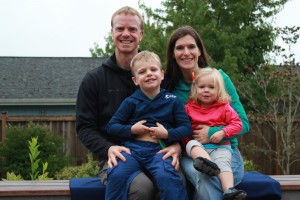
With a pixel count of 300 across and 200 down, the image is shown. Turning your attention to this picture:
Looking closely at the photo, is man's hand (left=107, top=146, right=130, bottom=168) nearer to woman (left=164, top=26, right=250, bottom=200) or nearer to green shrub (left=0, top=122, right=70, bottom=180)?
woman (left=164, top=26, right=250, bottom=200)

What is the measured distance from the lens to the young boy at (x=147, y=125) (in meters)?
3.24

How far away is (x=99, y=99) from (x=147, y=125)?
509mm

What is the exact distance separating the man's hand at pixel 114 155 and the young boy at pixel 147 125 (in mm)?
25

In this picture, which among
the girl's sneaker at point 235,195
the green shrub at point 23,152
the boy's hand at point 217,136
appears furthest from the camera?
the green shrub at point 23,152

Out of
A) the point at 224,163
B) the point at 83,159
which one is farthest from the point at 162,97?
the point at 83,159

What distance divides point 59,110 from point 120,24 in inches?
495

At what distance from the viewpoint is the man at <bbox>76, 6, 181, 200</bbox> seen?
367cm

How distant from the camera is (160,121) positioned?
346 centimetres

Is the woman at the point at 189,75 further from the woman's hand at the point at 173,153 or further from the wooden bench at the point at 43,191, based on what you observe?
the wooden bench at the point at 43,191

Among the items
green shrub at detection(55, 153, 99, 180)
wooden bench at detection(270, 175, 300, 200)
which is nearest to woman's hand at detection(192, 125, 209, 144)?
wooden bench at detection(270, 175, 300, 200)

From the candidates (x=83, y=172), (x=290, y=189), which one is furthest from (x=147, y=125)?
(x=83, y=172)

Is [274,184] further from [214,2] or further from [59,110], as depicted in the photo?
[59,110]

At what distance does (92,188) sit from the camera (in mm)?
3490

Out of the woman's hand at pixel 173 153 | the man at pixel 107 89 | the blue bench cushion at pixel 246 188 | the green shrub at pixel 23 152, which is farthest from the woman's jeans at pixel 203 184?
the green shrub at pixel 23 152
